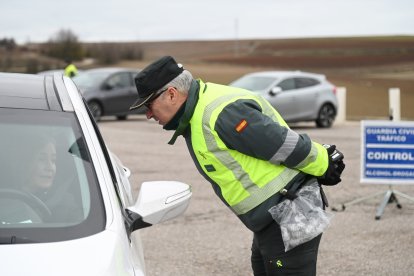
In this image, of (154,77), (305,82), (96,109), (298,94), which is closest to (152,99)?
(154,77)

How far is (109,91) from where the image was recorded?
83.8 ft

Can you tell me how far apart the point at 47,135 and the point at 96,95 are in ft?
70.1

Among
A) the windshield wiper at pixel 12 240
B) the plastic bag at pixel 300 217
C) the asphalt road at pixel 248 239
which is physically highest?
the windshield wiper at pixel 12 240

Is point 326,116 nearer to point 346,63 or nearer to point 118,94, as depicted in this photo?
point 118,94

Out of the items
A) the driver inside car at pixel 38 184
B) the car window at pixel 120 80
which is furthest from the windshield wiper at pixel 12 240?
the car window at pixel 120 80

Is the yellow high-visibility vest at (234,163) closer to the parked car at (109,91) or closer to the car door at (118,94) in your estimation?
the parked car at (109,91)

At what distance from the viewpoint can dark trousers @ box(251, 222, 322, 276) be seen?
4043 millimetres

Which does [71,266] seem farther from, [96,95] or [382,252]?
[96,95]

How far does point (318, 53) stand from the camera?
4019 centimetres

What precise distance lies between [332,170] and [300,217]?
0.96 ft

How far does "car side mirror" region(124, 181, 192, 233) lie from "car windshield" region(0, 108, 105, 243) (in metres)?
0.18

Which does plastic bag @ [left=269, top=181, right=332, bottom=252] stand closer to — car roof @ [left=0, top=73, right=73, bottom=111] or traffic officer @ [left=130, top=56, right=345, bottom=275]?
traffic officer @ [left=130, top=56, right=345, bottom=275]

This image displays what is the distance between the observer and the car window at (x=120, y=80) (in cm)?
2594

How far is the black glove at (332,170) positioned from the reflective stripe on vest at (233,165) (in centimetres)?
17
